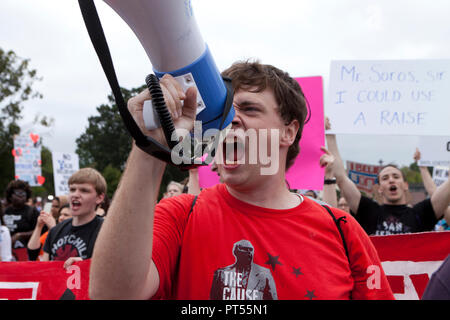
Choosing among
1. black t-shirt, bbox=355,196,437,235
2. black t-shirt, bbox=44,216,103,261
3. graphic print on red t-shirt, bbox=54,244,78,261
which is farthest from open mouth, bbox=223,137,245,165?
black t-shirt, bbox=355,196,437,235

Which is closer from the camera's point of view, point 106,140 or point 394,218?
point 394,218

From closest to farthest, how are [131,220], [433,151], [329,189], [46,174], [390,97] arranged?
[131,220] < [329,189] < [390,97] < [433,151] < [46,174]

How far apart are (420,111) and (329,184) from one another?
1.57 metres

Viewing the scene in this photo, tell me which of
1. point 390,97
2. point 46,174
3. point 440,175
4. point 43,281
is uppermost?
point 46,174

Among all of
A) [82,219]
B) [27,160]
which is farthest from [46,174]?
[82,219]

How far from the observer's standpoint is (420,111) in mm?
3869

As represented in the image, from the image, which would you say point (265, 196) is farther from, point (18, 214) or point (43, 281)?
point (18, 214)

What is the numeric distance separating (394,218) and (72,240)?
2.78m

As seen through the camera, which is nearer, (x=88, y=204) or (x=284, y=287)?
(x=284, y=287)

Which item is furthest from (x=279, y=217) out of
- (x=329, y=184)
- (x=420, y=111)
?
(x=420, y=111)

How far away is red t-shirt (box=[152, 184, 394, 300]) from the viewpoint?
125 cm

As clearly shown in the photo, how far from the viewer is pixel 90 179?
3.53m

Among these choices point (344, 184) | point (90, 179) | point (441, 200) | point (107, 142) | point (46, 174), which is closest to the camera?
point (441, 200)
